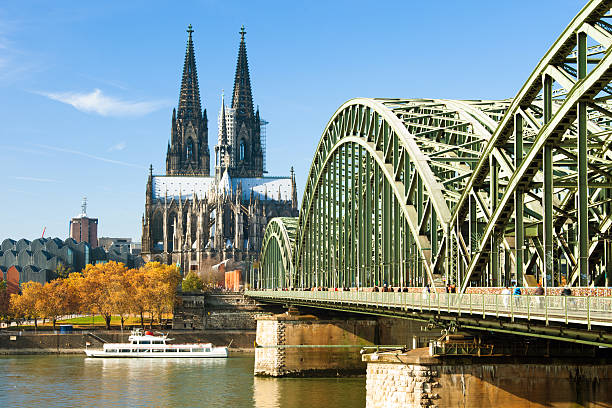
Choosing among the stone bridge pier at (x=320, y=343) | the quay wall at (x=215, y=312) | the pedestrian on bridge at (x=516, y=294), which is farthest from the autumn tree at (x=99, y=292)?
the pedestrian on bridge at (x=516, y=294)

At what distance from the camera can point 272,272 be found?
12888 cm

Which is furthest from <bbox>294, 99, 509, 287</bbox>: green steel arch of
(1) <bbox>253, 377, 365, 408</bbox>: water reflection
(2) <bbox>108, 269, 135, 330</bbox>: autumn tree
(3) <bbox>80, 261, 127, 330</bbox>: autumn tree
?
(3) <bbox>80, 261, 127, 330</bbox>: autumn tree

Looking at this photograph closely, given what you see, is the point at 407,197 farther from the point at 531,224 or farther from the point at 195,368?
the point at 195,368

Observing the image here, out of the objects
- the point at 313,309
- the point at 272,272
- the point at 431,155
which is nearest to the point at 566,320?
the point at 431,155

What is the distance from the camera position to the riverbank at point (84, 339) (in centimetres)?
11512

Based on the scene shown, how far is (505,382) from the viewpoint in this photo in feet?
124

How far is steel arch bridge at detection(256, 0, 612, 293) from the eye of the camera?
33.0m

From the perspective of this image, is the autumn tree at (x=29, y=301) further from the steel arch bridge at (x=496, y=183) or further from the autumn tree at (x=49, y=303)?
the steel arch bridge at (x=496, y=183)

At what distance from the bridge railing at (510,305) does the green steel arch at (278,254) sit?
197 feet

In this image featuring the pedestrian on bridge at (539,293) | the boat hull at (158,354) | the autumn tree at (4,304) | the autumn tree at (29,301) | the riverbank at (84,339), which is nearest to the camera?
the pedestrian on bridge at (539,293)

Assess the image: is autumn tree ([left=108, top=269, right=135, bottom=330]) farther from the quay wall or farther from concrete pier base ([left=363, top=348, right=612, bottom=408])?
concrete pier base ([left=363, top=348, right=612, bottom=408])

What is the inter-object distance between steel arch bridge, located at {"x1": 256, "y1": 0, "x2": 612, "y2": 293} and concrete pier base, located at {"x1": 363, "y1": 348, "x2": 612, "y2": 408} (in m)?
3.43

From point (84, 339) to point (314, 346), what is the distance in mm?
48835

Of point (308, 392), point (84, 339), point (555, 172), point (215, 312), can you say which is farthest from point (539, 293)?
point (215, 312)
